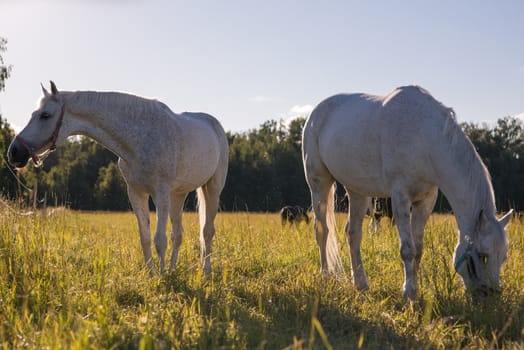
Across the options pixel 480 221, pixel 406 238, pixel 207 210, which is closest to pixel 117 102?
pixel 207 210

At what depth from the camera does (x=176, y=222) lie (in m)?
7.24

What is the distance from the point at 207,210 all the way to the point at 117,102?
2257 mm

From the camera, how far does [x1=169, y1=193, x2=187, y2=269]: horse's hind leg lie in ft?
23.1

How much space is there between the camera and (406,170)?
4996 mm

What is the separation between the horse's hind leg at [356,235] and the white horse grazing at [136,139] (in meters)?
1.79

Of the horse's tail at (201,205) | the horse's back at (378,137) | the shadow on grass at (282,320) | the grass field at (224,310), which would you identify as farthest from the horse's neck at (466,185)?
the horse's tail at (201,205)

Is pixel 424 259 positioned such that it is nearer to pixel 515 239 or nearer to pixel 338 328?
pixel 515 239

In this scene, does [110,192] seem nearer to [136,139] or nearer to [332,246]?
[136,139]

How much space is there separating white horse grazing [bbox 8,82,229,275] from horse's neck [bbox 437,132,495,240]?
2690 mm

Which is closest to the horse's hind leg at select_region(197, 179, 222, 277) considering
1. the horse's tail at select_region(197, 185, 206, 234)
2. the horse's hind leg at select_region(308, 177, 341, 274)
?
the horse's tail at select_region(197, 185, 206, 234)

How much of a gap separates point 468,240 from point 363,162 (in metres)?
1.51

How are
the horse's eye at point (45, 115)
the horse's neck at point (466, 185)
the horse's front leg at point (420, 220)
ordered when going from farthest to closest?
the horse's eye at point (45, 115) → the horse's front leg at point (420, 220) → the horse's neck at point (466, 185)

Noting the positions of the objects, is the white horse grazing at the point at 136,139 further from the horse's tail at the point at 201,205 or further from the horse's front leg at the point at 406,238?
the horse's front leg at the point at 406,238

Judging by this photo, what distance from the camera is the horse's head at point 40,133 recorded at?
566 cm
